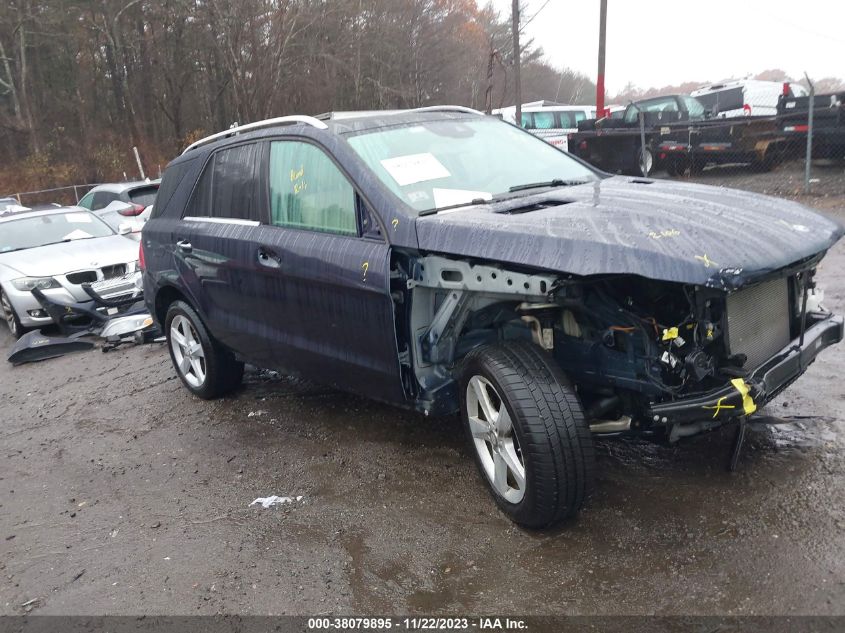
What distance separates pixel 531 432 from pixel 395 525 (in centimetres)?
93

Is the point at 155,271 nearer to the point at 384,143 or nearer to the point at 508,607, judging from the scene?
the point at 384,143

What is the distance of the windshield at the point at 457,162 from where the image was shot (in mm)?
3654

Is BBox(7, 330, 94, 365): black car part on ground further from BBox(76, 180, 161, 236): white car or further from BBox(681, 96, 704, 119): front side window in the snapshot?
BBox(681, 96, 704, 119): front side window

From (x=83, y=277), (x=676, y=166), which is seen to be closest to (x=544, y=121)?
(x=676, y=166)

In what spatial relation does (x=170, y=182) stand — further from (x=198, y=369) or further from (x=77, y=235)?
(x=77, y=235)

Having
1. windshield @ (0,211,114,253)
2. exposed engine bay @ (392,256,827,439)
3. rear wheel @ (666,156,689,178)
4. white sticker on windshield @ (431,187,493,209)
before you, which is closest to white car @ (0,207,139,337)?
windshield @ (0,211,114,253)

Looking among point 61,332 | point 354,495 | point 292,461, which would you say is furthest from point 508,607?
point 61,332

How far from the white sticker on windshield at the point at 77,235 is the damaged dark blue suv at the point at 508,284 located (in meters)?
5.10

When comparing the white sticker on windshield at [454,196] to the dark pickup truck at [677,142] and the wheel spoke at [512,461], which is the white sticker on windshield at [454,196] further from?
the dark pickup truck at [677,142]

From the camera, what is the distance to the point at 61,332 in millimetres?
8258

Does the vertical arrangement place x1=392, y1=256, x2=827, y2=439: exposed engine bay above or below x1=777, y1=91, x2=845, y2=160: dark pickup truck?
below

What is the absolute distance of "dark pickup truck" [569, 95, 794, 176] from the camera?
537 inches

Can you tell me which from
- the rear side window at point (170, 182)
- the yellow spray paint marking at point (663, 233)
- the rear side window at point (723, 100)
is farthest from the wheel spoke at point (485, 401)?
the rear side window at point (723, 100)

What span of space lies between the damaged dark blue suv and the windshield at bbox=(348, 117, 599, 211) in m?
0.01
